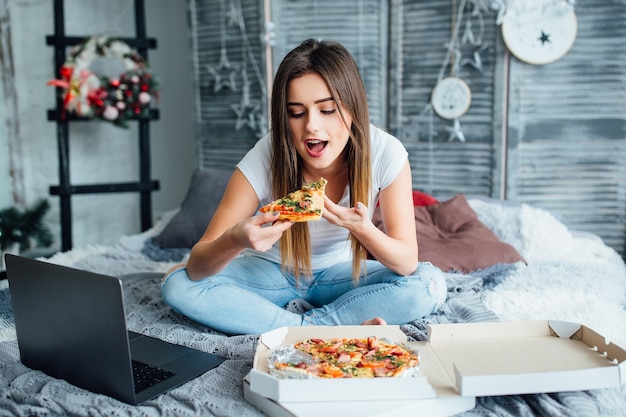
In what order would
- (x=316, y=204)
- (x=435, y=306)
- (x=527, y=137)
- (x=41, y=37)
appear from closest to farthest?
(x=316, y=204)
(x=435, y=306)
(x=527, y=137)
(x=41, y=37)

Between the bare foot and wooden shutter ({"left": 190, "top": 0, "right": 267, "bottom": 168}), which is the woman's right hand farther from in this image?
wooden shutter ({"left": 190, "top": 0, "right": 267, "bottom": 168})

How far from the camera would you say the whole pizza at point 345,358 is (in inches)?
47.3

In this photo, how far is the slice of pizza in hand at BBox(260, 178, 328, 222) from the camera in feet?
4.88

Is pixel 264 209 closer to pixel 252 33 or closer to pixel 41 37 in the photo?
pixel 252 33

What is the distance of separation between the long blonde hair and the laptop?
47cm

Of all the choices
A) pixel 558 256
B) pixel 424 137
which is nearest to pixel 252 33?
pixel 424 137

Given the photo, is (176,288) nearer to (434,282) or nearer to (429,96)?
(434,282)

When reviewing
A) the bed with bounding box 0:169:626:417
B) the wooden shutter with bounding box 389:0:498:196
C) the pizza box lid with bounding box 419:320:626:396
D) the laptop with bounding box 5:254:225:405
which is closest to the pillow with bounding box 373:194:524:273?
the bed with bounding box 0:169:626:417

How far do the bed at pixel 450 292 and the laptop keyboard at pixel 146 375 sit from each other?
0.07m

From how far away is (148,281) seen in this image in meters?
2.25

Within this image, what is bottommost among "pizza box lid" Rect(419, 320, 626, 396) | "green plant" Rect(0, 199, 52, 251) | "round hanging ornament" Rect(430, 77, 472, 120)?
"green plant" Rect(0, 199, 52, 251)

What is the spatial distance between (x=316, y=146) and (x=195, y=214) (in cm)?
134

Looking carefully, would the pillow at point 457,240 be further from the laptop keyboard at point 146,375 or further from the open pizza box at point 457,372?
→ the laptop keyboard at point 146,375

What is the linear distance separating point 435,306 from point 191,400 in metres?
0.82
